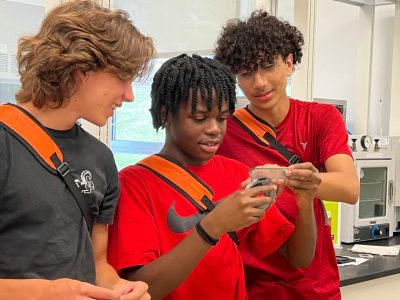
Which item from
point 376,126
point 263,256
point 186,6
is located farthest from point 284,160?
point 376,126

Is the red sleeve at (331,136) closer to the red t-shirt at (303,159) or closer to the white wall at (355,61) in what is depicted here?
the red t-shirt at (303,159)

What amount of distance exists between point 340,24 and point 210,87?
3.17m

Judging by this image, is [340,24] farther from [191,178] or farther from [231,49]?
[191,178]

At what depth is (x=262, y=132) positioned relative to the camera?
5.77ft

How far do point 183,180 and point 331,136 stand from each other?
1.94ft

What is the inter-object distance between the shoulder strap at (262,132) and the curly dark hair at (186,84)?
0.29 m

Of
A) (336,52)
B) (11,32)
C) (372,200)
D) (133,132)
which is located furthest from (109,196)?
(336,52)

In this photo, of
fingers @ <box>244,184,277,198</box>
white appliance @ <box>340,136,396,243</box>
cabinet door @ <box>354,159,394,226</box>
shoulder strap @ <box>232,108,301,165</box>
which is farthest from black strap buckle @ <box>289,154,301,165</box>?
cabinet door @ <box>354,159,394,226</box>

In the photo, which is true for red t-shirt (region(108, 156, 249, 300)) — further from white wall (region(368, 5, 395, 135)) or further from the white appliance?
white wall (region(368, 5, 395, 135))

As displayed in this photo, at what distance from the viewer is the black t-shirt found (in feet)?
3.65

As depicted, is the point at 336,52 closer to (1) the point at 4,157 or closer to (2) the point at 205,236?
(2) the point at 205,236

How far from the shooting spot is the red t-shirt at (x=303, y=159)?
1.67 metres

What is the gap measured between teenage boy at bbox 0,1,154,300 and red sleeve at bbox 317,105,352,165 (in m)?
0.69

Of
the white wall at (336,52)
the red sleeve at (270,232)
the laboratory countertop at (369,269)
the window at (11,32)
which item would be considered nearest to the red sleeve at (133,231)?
the red sleeve at (270,232)
